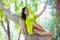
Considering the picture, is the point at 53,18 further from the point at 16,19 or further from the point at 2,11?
the point at 2,11

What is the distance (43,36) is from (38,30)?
0.09m

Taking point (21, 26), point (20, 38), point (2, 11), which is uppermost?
point (2, 11)

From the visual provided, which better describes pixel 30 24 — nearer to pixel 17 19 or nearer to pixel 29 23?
pixel 29 23

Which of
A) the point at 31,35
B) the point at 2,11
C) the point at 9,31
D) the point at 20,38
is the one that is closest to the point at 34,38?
the point at 31,35

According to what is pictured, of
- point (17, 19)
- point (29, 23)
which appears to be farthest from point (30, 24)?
point (17, 19)

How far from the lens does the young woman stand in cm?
139

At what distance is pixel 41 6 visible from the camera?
55.1 inches

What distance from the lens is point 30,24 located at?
140cm

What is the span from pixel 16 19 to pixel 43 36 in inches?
13.7

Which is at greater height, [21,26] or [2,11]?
[2,11]

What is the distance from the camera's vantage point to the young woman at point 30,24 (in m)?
1.39

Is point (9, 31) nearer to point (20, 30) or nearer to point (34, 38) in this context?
point (20, 30)

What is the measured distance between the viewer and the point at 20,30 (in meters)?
1.39

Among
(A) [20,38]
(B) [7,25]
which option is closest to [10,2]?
(B) [7,25]
